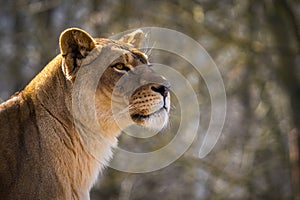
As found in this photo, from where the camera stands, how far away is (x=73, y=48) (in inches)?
212

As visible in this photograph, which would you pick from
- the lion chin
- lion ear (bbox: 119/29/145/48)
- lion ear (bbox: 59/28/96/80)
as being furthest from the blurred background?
lion ear (bbox: 59/28/96/80)

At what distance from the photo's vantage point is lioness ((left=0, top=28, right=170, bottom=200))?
5172mm

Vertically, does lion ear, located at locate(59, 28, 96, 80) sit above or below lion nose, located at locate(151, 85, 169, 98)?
above

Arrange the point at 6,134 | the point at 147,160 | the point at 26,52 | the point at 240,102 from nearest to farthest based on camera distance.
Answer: the point at 6,134 → the point at 147,160 → the point at 26,52 → the point at 240,102

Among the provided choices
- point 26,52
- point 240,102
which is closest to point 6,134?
point 26,52

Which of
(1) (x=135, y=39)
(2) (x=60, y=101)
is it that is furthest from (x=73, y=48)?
(1) (x=135, y=39)

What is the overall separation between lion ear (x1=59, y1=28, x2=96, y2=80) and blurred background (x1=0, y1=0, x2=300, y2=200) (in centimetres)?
586

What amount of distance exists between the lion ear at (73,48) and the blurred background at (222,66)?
586 cm

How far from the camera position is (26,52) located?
13758 millimetres

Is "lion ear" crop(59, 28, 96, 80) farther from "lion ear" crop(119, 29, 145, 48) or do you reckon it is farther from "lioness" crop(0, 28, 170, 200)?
"lion ear" crop(119, 29, 145, 48)

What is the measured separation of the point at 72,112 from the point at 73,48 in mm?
430

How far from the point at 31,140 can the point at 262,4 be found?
7.77 m

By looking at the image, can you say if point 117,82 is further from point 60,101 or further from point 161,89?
point 60,101

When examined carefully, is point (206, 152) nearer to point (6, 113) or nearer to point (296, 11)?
point (296, 11)
